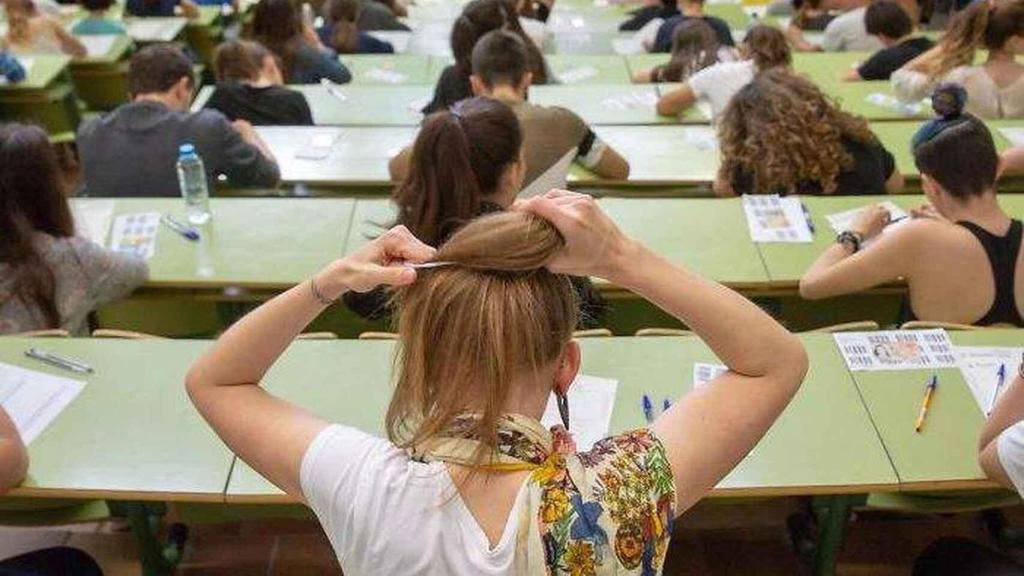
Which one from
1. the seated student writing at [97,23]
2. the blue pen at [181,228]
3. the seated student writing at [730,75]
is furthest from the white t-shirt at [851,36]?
the seated student writing at [97,23]

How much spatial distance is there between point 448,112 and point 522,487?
60.3 inches

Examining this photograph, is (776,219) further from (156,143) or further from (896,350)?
(156,143)

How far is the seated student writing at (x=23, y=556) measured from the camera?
6.75ft

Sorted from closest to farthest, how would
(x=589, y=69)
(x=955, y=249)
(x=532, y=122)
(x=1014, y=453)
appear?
(x=1014, y=453) < (x=955, y=249) < (x=532, y=122) < (x=589, y=69)

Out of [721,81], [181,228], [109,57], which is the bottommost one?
[109,57]

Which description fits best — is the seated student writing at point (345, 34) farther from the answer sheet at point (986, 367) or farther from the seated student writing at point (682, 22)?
the answer sheet at point (986, 367)

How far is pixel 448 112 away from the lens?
102 inches

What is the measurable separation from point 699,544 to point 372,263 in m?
1.96

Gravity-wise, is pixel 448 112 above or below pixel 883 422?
above

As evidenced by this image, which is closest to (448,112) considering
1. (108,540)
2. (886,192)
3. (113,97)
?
(108,540)

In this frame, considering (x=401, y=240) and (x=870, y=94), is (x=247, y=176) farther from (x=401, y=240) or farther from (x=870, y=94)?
(x=870, y=94)

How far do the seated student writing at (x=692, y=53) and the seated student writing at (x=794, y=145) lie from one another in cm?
130

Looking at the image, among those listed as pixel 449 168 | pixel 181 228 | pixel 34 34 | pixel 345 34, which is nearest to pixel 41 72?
pixel 34 34

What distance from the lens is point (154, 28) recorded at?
6.44 metres
